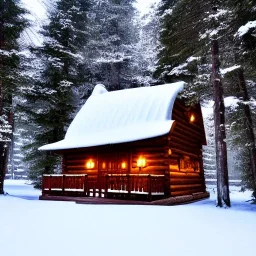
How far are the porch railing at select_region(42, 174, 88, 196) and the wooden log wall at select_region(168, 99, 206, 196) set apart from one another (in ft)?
15.3

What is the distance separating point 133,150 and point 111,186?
2432mm

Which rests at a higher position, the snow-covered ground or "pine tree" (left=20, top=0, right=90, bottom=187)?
"pine tree" (left=20, top=0, right=90, bottom=187)

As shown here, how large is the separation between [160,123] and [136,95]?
13.1ft

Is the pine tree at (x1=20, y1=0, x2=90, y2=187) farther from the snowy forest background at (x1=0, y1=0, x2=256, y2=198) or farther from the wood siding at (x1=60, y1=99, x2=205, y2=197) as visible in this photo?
the wood siding at (x1=60, y1=99, x2=205, y2=197)

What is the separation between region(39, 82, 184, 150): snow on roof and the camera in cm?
1481

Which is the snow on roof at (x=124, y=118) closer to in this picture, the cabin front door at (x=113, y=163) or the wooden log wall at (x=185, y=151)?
the wooden log wall at (x=185, y=151)

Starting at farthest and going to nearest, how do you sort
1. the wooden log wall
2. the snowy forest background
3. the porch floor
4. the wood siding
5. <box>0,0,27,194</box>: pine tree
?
1. <box>0,0,27,194</box>: pine tree
2. the wooden log wall
3. the wood siding
4. the snowy forest background
5. the porch floor

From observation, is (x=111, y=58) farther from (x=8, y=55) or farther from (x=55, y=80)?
(x=8, y=55)

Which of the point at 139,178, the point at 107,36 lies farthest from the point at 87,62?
the point at 139,178

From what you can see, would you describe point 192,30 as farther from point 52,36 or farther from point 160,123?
point 52,36

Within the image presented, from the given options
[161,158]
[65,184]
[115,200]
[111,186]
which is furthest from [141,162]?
[65,184]

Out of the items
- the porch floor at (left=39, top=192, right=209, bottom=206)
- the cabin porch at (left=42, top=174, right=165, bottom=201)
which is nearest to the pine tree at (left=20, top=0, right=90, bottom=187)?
the cabin porch at (left=42, top=174, right=165, bottom=201)

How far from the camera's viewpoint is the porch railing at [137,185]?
1317cm

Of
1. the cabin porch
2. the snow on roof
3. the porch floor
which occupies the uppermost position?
the snow on roof
